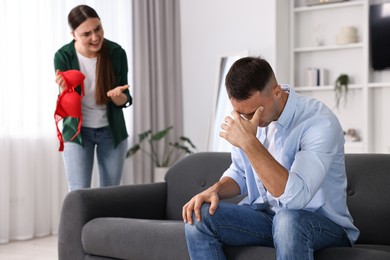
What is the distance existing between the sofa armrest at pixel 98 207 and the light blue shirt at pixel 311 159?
0.93 meters

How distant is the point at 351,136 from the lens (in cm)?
595

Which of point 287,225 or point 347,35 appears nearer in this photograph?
point 287,225

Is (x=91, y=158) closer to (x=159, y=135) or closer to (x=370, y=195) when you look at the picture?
(x=370, y=195)

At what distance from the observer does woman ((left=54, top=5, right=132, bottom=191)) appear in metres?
3.60

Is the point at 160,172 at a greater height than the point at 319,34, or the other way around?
the point at 319,34

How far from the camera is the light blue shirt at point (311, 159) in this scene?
204cm

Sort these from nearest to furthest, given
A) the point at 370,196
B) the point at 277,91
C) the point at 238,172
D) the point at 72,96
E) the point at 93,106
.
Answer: the point at 277,91
the point at 238,172
the point at 370,196
the point at 72,96
the point at 93,106

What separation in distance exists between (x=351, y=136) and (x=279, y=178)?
408 cm

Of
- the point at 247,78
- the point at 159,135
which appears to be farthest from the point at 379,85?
the point at 247,78

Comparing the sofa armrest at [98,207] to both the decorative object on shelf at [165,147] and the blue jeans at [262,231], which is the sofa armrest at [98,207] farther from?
the decorative object on shelf at [165,147]

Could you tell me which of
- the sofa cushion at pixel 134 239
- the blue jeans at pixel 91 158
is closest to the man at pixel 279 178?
the sofa cushion at pixel 134 239

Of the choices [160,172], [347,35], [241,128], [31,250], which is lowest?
[31,250]

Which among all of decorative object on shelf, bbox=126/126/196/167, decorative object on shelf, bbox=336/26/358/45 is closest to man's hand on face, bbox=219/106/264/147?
decorative object on shelf, bbox=126/126/196/167

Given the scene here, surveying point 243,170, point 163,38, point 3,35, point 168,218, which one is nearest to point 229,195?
point 243,170
